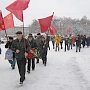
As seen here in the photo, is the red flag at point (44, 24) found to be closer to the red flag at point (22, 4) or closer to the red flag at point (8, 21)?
the red flag at point (8, 21)

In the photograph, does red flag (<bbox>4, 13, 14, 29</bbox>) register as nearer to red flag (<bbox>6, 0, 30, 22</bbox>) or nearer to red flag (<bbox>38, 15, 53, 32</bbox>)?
red flag (<bbox>38, 15, 53, 32</bbox>)

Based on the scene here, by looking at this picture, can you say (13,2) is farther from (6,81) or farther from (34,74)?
(6,81)

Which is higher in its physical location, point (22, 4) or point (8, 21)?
point (22, 4)

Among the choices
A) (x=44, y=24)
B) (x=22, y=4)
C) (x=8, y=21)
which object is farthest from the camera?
(x=44, y=24)

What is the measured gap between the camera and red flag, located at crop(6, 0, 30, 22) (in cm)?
1348

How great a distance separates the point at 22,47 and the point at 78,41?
58.7 ft

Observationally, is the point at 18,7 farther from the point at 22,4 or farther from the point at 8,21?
the point at 8,21

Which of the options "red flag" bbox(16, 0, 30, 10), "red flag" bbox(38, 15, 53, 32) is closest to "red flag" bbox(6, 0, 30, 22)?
"red flag" bbox(16, 0, 30, 10)

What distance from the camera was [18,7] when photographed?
13.9 metres

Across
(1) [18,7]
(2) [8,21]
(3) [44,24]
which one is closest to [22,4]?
(1) [18,7]

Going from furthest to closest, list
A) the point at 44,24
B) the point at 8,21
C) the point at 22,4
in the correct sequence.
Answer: the point at 44,24 < the point at 8,21 < the point at 22,4

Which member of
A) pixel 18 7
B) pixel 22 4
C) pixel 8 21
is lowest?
pixel 8 21

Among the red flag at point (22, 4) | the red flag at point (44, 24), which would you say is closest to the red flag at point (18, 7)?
the red flag at point (22, 4)

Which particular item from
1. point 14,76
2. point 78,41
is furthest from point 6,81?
point 78,41
